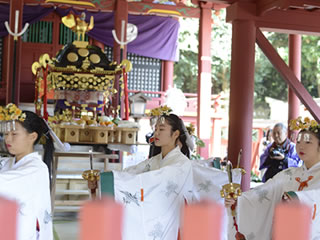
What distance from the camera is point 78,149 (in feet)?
25.6

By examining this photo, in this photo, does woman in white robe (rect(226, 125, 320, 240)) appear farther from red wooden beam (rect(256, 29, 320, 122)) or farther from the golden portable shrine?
the golden portable shrine

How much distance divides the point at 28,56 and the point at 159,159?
28.3 ft

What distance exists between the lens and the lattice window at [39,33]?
12047 mm

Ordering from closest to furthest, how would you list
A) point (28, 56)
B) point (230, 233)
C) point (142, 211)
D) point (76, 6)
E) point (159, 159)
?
point (142, 211)
point (230, 233)
point (159, 159)
point (76, 6)
point (28, 56)

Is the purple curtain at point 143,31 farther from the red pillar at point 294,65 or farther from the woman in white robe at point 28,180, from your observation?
the woman in white robe at point 28,180

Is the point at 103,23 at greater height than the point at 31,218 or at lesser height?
greater

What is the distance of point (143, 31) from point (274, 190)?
8.82 metres

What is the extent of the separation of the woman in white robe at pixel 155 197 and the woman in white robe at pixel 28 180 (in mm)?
602

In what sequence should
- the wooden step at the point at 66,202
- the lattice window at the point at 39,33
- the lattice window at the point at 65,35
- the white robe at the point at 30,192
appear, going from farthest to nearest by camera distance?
the lattice window at the point at 65,35 → the lattice window at the point at 39,33 → the wooden step at the point at 66,202 → the white robe at the point at 30,192

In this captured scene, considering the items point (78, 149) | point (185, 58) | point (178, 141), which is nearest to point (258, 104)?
Result: point (185, 58)

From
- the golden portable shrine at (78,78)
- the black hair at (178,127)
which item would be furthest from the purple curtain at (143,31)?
the black hair at (178,127)

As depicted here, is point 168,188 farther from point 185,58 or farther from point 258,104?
point 258,104

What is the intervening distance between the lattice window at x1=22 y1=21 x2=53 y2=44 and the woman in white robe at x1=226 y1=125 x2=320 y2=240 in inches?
365

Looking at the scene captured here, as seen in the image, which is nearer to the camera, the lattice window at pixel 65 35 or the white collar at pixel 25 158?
the white collar at pixel 25 158
